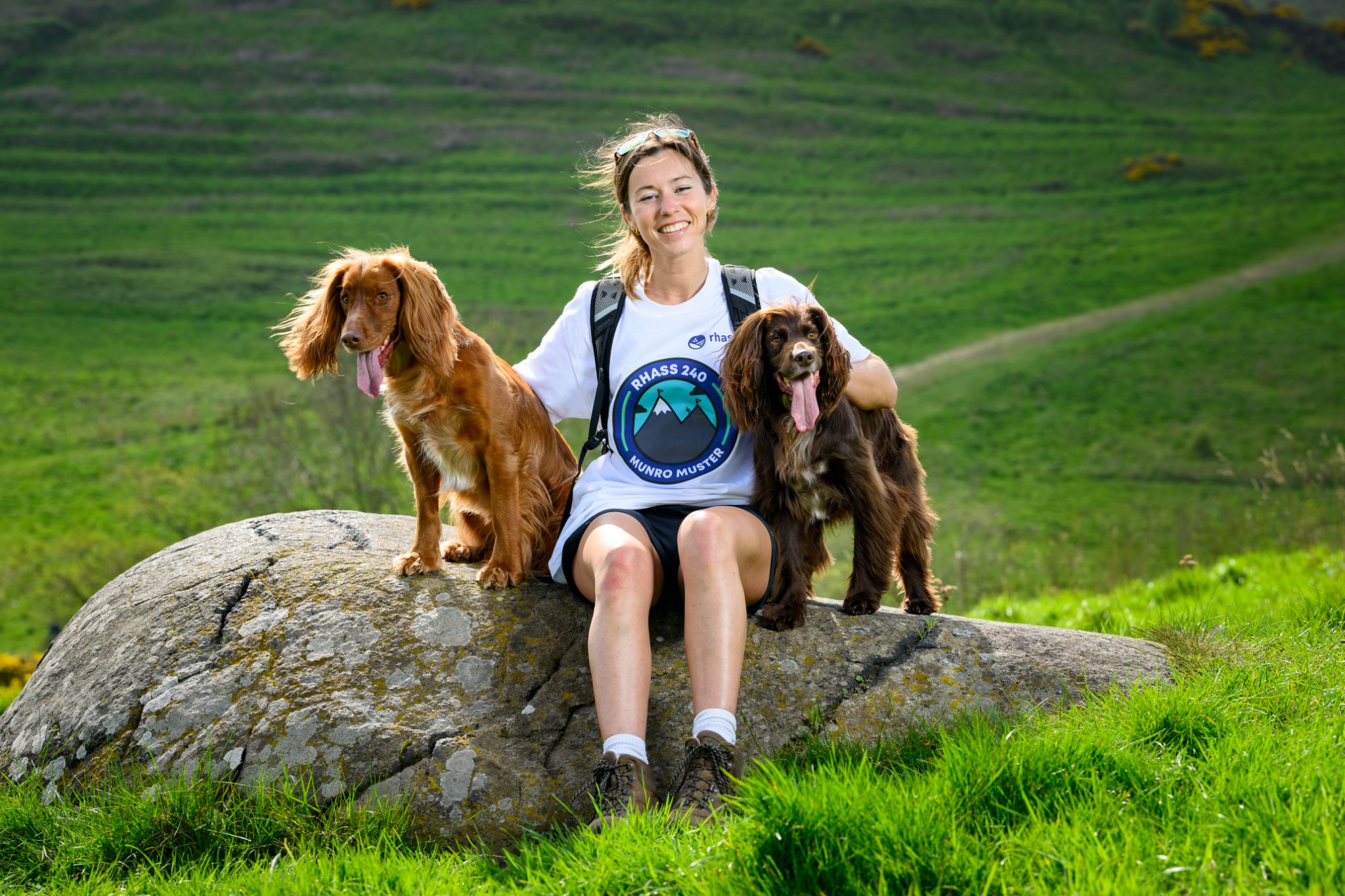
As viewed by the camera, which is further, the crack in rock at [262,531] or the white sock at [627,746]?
the crack in rock at [262,531]

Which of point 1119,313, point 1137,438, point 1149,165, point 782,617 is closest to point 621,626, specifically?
point 782,617

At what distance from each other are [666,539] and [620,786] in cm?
98

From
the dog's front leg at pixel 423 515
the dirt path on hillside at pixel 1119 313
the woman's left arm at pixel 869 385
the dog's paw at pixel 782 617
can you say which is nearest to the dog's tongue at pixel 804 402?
the woman's left arm at pixel 869 385

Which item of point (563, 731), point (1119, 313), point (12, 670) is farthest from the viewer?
point (1119, 313)

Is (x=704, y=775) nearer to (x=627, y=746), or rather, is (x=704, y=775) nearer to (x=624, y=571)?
(x=627, y=746)

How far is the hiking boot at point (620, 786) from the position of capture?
305 cm

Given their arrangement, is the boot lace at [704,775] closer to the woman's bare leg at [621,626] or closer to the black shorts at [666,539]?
the woman's bare leg at [621,626]

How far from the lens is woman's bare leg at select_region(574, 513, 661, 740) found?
326cm

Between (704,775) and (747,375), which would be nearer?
(704,775)

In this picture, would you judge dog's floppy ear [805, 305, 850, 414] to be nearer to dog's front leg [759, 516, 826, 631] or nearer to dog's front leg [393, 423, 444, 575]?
dog's front leg [759, 516, 826, 631]

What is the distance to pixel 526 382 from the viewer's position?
14.4 ft

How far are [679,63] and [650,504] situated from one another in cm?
6044

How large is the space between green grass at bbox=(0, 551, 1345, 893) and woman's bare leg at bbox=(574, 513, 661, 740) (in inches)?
15.4

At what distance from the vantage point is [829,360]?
12.8 ft
